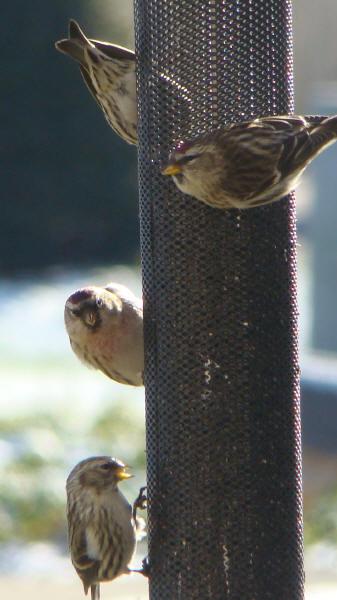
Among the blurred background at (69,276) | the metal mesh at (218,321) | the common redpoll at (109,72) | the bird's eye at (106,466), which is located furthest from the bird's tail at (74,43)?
the blurred background at (69,276)

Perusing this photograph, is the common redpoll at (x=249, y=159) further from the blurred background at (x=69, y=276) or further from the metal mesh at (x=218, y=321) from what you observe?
the blurred background at (x=69, y=276)

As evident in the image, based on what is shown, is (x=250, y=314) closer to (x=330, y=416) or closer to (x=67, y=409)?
(x=330, y=416)

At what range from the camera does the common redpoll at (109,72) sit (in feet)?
11.9

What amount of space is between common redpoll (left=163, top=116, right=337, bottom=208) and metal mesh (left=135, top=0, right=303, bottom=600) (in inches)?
11.4

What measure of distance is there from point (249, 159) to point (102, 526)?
4.43 ft

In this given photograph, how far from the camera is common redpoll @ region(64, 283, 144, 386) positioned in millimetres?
3868

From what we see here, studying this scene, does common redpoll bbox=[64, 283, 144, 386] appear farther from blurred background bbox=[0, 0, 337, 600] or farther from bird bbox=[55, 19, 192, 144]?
blurred background bbox=[0, 0, 337, 600]

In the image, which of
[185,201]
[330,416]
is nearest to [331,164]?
[330,416]

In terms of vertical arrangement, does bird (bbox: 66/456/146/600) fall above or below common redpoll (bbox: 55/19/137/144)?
below

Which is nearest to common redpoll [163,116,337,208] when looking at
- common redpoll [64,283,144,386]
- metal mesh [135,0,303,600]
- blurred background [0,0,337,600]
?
metal mesh [135,0,303,600]

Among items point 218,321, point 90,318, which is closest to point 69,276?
point 90,318

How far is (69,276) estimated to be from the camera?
15281 millimetres

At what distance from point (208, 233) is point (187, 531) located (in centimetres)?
90

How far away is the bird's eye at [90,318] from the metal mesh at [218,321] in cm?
35
